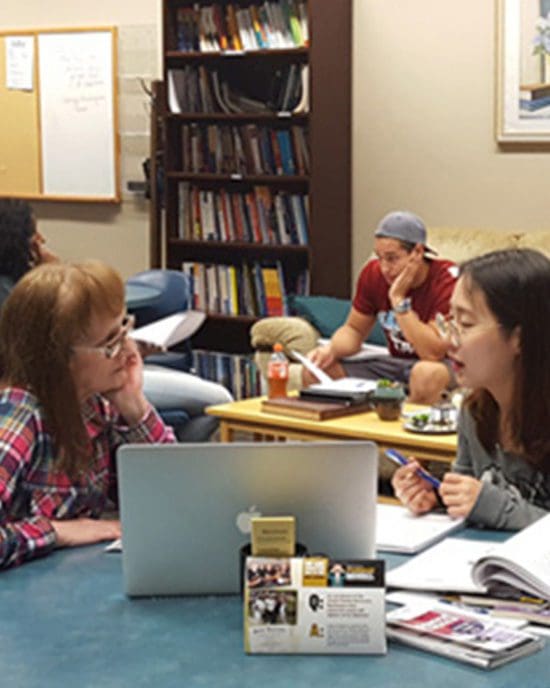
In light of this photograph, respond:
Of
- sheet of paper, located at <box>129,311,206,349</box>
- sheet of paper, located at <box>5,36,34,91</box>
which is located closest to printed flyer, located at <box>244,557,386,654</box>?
sheet of paper, located at <box>129,311,206,349</box>

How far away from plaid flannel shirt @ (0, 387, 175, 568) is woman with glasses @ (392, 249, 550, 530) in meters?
0.54

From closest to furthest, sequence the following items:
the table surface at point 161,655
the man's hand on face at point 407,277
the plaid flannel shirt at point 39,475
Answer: the table surface at point 161,655 < the plaid flannel shirt at point 39,475 < the man's hand on face at point 407,277

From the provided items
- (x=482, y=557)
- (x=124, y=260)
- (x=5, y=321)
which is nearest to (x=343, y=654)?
(x=482, y=557)

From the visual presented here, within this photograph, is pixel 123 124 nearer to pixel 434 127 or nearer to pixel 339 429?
pixel 434 127

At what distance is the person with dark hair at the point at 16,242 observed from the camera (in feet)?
14.3

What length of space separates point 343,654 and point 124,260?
5608 millimetres

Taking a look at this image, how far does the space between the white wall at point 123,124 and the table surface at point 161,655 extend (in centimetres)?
524

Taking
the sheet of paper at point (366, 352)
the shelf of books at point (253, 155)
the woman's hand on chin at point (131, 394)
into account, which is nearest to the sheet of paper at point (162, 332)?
the sheet of paper at point (366, 352)

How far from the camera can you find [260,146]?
6.23 metres

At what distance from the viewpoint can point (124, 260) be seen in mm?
7109

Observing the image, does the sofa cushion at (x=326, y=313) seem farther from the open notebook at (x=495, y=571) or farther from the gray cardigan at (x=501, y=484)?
the open notebook at (x=495, y=571)

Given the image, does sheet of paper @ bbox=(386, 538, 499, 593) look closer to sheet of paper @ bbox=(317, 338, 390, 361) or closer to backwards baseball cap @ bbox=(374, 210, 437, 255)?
backwards baseball cap @ bbox=(374, 210, 437, 255)

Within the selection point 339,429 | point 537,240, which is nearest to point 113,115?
point 537,240

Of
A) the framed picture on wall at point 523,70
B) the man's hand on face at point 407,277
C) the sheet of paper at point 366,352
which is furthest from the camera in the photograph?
the framed picture on wall at point 523,70
